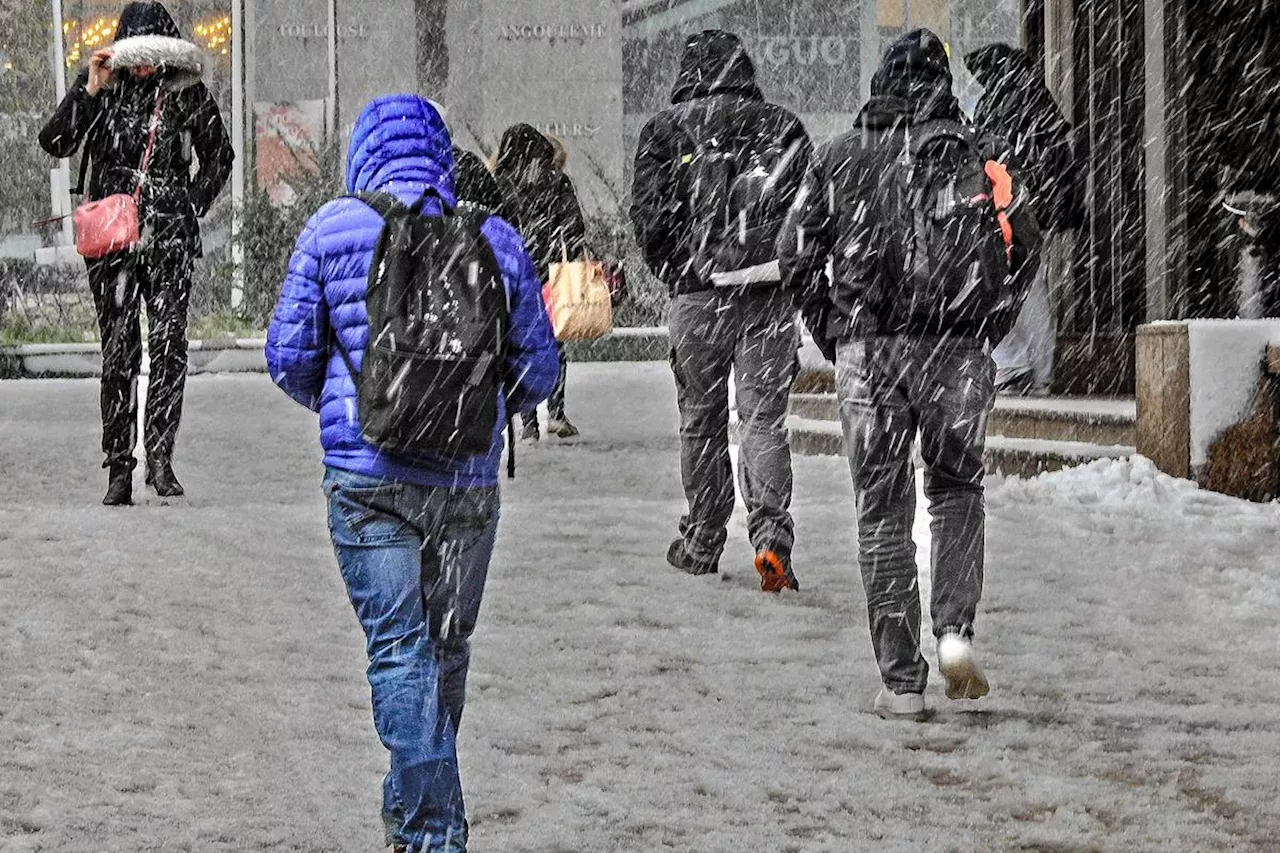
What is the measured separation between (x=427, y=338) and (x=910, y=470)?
2.18 m

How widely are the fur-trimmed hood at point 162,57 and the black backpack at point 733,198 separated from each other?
3132mm

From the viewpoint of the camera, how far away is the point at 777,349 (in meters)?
7.78

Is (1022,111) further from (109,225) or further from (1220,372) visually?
(109,225)

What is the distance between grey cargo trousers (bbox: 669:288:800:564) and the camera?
25.4 feet

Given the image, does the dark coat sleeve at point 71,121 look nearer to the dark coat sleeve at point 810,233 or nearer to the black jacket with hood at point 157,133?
the black jacket with hood at point 157,133

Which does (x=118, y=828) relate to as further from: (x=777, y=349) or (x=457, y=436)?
(x=777, y=349)

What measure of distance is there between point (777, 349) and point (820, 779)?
9.67 feet

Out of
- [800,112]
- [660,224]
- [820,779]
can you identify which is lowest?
[820,779]

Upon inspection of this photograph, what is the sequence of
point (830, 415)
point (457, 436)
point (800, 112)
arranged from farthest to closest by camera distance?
1. point (800, 112)
2. point (830, 415)
3. point (457, 436)

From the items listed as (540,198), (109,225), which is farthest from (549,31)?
(109,225)

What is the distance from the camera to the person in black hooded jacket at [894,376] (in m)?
5.72

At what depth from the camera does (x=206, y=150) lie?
32.3 feet

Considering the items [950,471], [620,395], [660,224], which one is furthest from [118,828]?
[620,395]

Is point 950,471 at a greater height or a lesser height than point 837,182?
lesser
